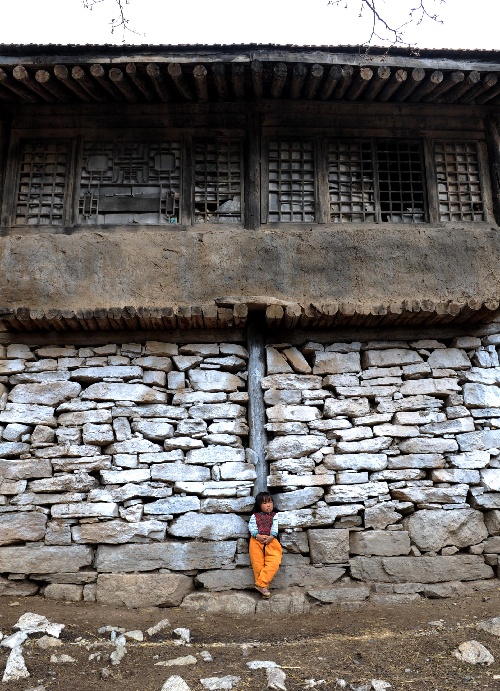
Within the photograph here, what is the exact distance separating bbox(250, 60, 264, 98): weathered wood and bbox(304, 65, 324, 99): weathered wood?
0.46 metres

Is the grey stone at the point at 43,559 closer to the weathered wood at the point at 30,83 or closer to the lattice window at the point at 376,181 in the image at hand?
the lattice window at the point at 376,181

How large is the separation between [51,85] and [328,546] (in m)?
5.09

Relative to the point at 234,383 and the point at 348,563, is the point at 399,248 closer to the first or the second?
the point at 234,383

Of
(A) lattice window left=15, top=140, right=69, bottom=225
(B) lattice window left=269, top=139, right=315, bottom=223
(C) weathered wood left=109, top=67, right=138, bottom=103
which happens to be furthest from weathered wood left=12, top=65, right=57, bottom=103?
(B) lattice window left=269, top=139, right=315, bottom=223

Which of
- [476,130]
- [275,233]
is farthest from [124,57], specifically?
[476,130]

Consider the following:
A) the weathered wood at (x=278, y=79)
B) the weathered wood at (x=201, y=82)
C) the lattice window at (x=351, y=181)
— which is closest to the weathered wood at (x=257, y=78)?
the weathered wood at (x=278, y=79)

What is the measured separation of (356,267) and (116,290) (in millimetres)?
2415

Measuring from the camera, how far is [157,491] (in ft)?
17.8

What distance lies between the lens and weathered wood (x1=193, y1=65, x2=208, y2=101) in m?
5.54

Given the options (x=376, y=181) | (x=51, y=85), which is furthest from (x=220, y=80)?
(x=376, y=181)

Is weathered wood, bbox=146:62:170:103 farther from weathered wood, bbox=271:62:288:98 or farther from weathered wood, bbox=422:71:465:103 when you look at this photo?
weathered wood, bbox=422:71:465:103

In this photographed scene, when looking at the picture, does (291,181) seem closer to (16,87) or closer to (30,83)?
(30,83)

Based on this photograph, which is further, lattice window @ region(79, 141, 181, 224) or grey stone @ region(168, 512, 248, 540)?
lattice window @ region(79, 141, 181, 224)

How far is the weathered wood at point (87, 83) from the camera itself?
553 cm
